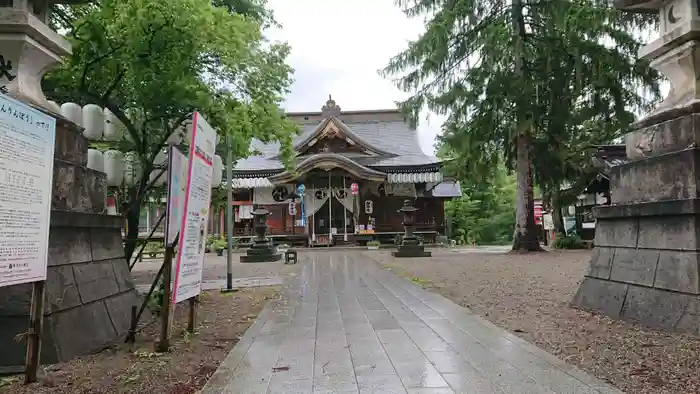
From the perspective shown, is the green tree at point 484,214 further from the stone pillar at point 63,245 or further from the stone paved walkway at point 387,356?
the stone pillar at point 63,245

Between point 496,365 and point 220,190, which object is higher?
point 220,190

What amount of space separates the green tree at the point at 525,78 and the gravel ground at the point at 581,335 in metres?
7.93

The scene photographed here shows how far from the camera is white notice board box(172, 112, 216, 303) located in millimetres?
4262

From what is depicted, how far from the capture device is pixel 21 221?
3.26 m

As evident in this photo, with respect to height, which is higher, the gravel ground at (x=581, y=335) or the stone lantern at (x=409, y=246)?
the stone lantern at (x=409, y=246)

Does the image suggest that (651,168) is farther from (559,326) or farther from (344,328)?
(344,328)

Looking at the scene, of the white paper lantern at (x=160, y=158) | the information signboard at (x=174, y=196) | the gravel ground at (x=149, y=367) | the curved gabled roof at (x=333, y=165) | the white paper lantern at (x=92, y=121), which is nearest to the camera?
the gravel ground at (x=149, y=367)

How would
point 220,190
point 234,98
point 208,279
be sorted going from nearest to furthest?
point 234,98 < point 208,279 < point 220,190

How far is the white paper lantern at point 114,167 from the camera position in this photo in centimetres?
733

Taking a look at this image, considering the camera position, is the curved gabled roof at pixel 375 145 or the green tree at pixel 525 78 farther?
the curved gabled roof at pixel 375 145

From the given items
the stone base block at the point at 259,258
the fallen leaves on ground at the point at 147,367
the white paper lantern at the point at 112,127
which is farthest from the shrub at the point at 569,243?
the white paper lantern at the point at 112,127

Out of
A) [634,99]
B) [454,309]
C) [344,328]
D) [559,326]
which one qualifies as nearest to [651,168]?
[559,326]

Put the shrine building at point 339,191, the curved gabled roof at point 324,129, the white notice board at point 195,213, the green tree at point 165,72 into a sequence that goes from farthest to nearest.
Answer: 1. the curved gabled roof at point 324,129
2. the shrine building at point 339,191
3. the green tree at point 165,72
4. the white notice board at point 195,213

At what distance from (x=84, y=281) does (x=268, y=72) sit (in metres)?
4.47
